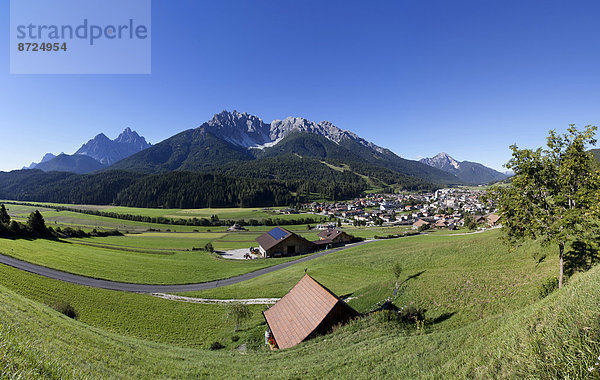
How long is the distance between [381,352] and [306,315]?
7628mm

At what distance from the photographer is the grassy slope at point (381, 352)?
4090 millimetres

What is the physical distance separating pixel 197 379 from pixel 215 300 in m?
22.9

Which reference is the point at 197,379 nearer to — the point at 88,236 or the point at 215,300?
the point at 215,300

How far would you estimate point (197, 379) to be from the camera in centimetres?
939

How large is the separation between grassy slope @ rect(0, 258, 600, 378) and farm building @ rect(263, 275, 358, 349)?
148cm

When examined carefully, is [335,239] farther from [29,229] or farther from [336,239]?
[29,229]

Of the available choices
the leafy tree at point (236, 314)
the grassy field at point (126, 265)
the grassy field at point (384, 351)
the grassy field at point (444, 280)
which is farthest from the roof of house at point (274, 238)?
the grassy field at point (384, 351)

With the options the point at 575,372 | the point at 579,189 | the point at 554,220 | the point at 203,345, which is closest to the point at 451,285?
the point at 554,220

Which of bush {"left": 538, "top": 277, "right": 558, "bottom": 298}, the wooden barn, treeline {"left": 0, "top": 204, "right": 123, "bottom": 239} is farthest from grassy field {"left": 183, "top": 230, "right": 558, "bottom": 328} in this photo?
treeline {"left": 0, "top": 204, "right": 123, "bottom": 239}

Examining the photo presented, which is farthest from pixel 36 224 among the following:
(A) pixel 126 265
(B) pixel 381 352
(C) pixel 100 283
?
(B) pixel 381 352

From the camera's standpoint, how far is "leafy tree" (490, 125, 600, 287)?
11.6 m

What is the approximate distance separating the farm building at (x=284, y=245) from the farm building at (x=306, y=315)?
45.9 m

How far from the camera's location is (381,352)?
29.0 ft

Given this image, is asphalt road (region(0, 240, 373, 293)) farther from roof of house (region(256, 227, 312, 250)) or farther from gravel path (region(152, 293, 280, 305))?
roof of house (region(256, 227, 312, 250))
